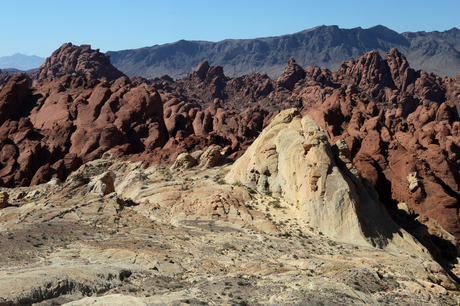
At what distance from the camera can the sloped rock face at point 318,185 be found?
2088cm

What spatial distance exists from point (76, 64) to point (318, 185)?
149 meters

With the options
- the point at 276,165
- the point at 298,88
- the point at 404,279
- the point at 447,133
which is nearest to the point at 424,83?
the point at 298,88

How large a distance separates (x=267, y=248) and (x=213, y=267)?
3.92 m

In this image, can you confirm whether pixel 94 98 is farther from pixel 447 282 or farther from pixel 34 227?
pixel 447 282

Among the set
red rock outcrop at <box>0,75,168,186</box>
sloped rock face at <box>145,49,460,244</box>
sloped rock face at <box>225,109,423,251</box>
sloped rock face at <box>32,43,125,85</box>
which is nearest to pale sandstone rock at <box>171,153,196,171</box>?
sloped rock face at <box>145,49,460,244</box>

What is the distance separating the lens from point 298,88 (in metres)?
147

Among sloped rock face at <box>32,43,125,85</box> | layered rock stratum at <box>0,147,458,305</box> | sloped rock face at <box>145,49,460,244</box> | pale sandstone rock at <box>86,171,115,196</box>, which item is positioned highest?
sloped rock face at <box>32,43,125,85</box>

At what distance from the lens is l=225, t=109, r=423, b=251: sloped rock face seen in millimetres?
20875

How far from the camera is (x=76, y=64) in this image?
149875mm

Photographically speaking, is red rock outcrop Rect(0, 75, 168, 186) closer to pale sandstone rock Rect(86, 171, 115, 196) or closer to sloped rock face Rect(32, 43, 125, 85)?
pale sandstone rock Rect(86, 171, 115, 196)

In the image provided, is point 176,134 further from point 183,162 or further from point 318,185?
point 318,185

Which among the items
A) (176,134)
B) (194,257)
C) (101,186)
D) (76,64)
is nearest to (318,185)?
(194,257)

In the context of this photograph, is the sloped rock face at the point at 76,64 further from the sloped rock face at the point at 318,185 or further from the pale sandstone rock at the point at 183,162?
the sloped rock face at the point at 318,185

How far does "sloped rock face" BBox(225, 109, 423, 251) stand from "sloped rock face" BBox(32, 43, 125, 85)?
131 meters
